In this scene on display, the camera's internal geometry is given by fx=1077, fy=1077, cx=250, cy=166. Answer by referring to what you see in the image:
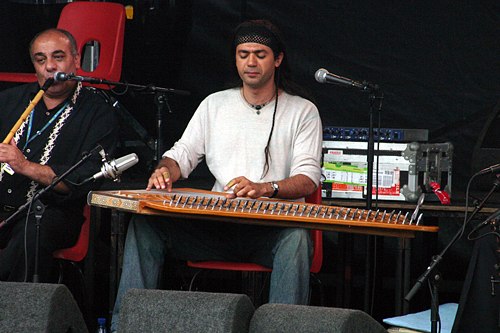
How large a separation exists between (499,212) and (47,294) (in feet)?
5.72

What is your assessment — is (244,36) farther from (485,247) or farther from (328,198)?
(485,247)

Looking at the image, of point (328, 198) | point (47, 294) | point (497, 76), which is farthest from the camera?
point (497, 76)

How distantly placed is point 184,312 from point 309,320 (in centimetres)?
Answer: 37

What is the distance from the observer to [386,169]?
217 inches

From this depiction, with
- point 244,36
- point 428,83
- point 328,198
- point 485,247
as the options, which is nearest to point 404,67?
point 428,83

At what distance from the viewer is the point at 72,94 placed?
5.14 m

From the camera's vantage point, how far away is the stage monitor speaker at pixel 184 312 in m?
2.96

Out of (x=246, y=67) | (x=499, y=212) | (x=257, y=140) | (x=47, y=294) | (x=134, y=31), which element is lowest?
(x=47, y=294)

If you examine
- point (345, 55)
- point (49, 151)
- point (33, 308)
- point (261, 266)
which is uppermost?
point (345, 55)

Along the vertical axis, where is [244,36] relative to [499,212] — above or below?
above

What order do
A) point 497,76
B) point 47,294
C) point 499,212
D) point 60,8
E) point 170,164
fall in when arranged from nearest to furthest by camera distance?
point 47,294 → point 499,212 → point 170,164 → point 497,76 → point 60,8

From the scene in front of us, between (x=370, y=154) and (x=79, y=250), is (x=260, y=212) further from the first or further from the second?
(x=79, y=250)

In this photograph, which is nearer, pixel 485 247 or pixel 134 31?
pixel 485 247

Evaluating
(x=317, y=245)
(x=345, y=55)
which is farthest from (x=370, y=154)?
(x=345, y=55)
